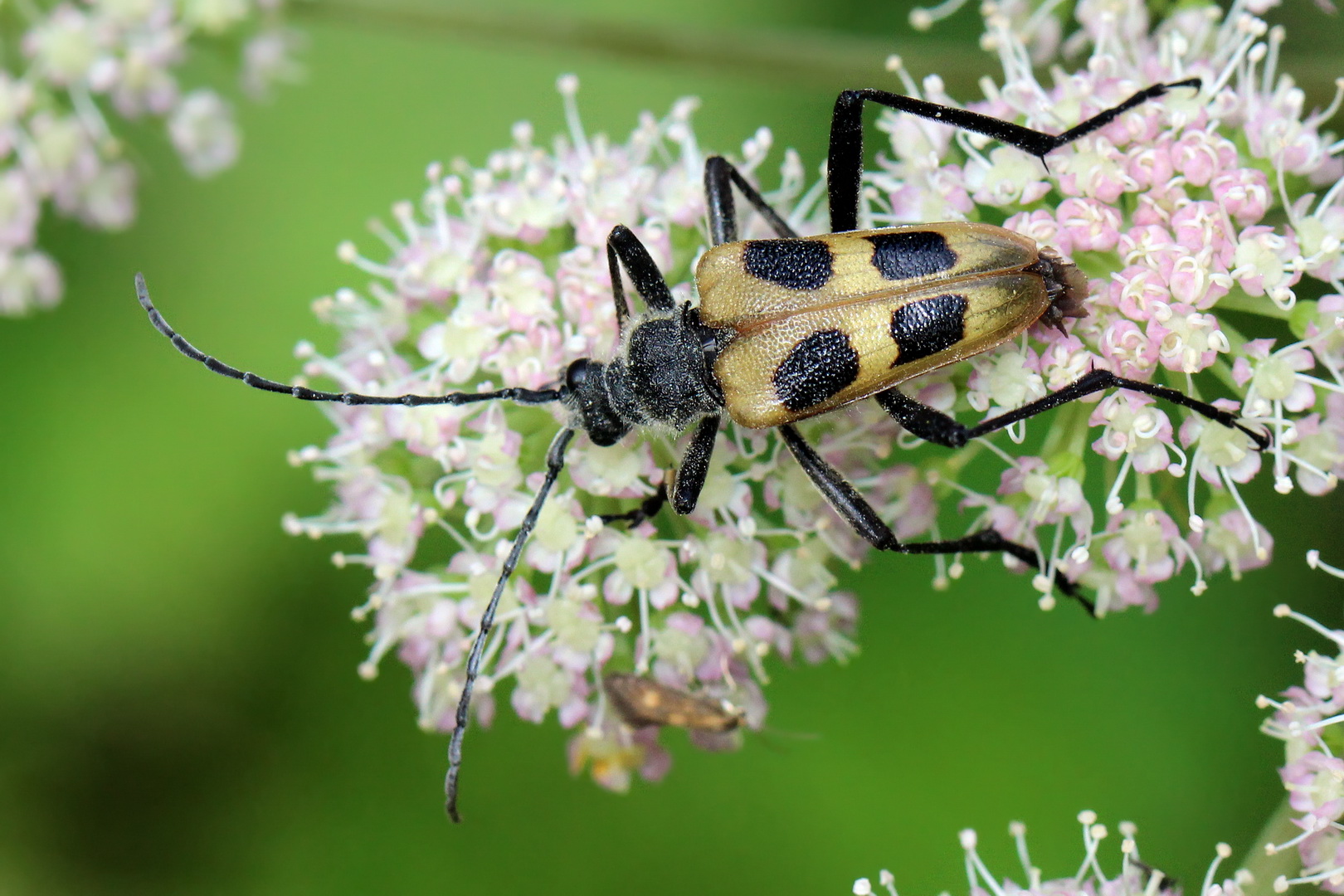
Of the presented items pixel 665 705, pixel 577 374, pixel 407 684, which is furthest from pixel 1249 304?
pixel 407 684

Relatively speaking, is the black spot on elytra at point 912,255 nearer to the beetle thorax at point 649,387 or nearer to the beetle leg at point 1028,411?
the beetle leg at point 1028,411

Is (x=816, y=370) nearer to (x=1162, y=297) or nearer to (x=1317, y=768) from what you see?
(x=1162, y=297)

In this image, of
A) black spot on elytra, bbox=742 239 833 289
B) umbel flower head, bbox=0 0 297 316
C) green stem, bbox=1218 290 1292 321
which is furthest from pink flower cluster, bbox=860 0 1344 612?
umbel flower head, bbox=0 0 297 316

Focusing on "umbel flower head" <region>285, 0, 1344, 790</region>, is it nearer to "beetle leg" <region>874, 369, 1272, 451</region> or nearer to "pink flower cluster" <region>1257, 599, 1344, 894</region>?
"beetle leg" <region>874, 369, 1272, 451</region>

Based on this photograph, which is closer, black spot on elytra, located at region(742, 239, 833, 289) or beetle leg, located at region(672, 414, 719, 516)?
black spot on elytra, located at region(742, 239, 833, 289)

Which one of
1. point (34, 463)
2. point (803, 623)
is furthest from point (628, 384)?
point (34, 463)

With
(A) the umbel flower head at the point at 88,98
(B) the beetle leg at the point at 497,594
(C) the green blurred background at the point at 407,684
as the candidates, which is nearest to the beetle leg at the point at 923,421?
(B) the beetle leg at the point at 497,594
